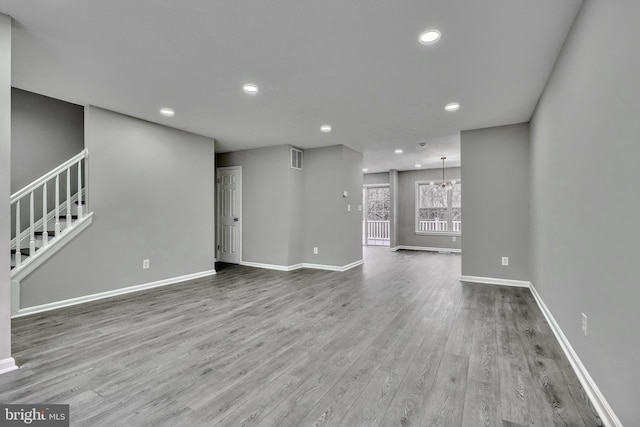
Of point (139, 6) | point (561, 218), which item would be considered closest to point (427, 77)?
point (561, 218)

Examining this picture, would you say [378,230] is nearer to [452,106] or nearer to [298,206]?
[298,206]

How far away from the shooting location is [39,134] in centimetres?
432

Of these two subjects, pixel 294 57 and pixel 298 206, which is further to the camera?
pixel 298 206

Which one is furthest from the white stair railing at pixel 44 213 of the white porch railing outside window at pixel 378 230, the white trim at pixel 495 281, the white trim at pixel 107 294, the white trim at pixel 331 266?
the white porch railing outside window at pixel 378 230

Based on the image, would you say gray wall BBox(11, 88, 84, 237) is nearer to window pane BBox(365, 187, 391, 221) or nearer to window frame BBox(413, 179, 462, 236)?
window pane BBox(365, 187, 391, 221)

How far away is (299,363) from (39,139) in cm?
488

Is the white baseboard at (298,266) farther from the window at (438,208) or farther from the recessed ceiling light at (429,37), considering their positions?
the recessed ceiling light at (429,37)

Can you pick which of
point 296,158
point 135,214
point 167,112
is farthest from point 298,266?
point 167,112

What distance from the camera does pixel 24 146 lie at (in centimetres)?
418

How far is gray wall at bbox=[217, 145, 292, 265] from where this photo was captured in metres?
6.01

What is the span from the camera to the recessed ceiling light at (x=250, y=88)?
3.30 m

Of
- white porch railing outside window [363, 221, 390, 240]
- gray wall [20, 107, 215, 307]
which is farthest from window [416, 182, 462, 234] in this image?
gray wall [20, 107, 215, 307]
